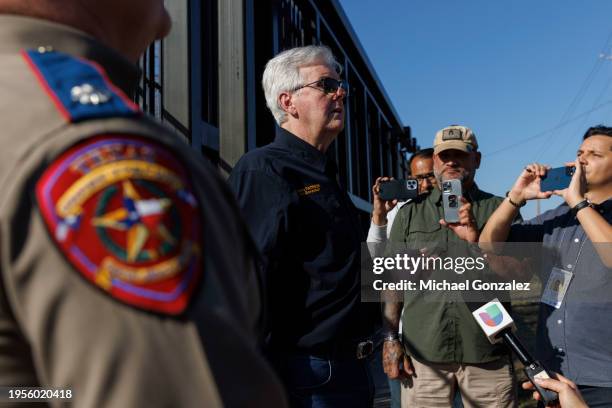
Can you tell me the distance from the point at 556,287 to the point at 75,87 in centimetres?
249

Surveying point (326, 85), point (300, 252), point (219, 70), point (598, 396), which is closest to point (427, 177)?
point (219, 70)

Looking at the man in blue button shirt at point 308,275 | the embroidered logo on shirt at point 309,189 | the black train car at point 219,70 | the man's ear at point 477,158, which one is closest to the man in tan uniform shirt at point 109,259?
the man in blue button shirt at point 308,275

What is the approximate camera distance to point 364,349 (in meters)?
1.96

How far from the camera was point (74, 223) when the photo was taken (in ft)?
1.54

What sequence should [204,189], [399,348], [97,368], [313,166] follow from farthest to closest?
1. [399,348]
2. [313,166]
3. [204,189]
4. [97,368]

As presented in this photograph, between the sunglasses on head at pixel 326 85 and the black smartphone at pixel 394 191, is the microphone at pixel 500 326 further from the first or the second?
the sunglasses on head at pixel 326 85

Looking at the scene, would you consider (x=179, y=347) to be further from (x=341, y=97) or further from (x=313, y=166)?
(x=341, y=97)

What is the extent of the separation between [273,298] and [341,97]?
1005mm

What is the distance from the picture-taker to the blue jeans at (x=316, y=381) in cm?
177

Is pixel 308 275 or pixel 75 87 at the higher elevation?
pixel 75 87

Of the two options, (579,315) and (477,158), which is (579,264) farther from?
(477,158)

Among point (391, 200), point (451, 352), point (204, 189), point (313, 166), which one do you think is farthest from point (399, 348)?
point (204, 189)

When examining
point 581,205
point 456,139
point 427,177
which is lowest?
point 581,205

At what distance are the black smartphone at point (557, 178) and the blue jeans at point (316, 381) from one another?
1450mm
